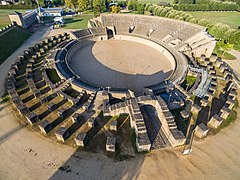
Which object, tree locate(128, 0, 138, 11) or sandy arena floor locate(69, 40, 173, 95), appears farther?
tree locate(128, 0, 138, 11)

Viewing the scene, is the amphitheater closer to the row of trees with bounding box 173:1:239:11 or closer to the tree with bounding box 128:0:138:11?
the tree with bounding box 128:0:138:11

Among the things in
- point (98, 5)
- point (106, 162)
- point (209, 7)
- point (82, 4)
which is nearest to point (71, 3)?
point (82, 4)

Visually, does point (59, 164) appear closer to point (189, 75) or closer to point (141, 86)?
point (141, 86)

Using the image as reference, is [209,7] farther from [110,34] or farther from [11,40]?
[11,40]

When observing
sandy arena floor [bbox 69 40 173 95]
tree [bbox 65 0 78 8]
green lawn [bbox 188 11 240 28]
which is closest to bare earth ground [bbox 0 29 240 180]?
sandy arena floor [bbox 69 40 173 95]

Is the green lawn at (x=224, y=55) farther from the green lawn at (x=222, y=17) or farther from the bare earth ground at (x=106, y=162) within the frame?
the green lawn at (x=222, y=17)
